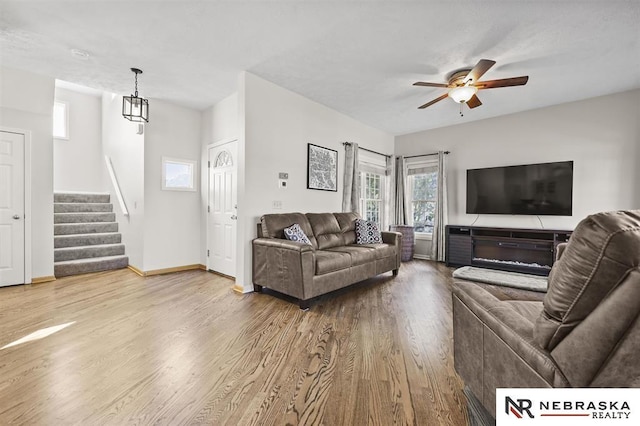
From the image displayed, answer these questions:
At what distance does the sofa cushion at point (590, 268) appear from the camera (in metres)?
0.83

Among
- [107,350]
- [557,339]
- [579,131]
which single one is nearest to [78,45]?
[107,350]

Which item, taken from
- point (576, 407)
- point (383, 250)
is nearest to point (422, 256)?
point (383, 250)

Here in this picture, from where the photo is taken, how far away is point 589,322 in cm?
88

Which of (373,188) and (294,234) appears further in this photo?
(373,188)

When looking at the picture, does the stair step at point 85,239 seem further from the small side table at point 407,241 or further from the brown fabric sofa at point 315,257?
the small side table at point 407,241

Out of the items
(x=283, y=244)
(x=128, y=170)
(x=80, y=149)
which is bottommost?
(x=283, y=244)

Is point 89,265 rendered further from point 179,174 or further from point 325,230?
point 325,230

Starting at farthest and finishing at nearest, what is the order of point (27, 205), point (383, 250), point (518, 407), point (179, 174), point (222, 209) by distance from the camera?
1. point (179, 174)
2. point (222, 209)
3. point (383, 250)
4. point (27, 205)
5. point (518, 407)

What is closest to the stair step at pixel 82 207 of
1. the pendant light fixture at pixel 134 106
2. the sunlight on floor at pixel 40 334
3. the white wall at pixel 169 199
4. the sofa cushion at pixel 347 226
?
the white wall at pixel 169 199

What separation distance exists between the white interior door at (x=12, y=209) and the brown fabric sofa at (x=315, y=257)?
3163mm

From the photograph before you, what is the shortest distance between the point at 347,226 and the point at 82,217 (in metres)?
4.84

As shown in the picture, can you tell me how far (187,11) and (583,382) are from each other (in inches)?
132

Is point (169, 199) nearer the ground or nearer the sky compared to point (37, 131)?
nearer the ground

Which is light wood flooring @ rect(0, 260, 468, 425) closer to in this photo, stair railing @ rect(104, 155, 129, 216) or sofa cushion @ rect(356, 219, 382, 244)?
sofa cushion @ rect(356, 219, 382, 244)
